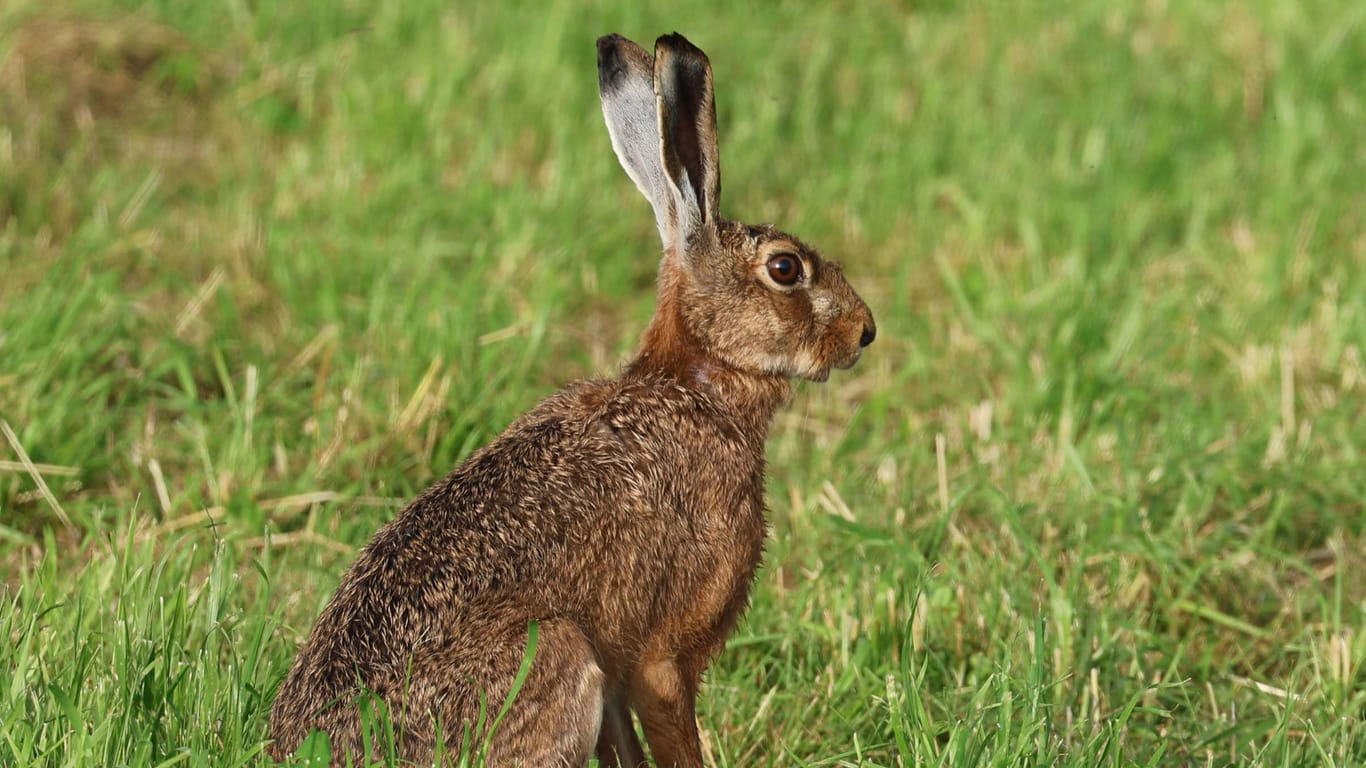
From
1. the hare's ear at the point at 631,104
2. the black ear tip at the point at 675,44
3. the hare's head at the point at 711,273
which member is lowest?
the hare's head at the point at 711,273

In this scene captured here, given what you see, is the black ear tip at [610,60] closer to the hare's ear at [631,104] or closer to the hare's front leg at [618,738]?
the hare's ear at [631,104]

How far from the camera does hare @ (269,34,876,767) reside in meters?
3.46

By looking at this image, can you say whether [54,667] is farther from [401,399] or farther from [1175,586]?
[1175,586]

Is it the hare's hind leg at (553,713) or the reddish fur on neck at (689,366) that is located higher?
the reddish fur on neck at (689,366)

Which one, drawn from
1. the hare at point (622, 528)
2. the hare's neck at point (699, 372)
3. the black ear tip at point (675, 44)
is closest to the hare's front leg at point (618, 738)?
the hare at point (622, 528)

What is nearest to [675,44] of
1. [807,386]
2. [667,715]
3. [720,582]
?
[720,582]

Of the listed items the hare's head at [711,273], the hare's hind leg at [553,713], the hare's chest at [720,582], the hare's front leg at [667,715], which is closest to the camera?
the hare's hind leg at [553,713]

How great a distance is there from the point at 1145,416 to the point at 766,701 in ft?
7.51

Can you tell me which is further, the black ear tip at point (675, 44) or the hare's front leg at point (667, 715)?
the black ear tip at point (675, 44)

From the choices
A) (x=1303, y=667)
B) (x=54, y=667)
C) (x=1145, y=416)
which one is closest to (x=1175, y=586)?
(x=1303, y=667)

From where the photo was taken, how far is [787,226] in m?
7.01

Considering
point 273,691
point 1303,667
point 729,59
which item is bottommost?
point 1303,667

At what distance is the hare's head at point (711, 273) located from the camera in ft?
14.1

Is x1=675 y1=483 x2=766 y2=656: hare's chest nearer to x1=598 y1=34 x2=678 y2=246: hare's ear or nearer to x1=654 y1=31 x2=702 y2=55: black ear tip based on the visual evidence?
x1=598 y1=34 x2=678 y2=246: hare's ear
